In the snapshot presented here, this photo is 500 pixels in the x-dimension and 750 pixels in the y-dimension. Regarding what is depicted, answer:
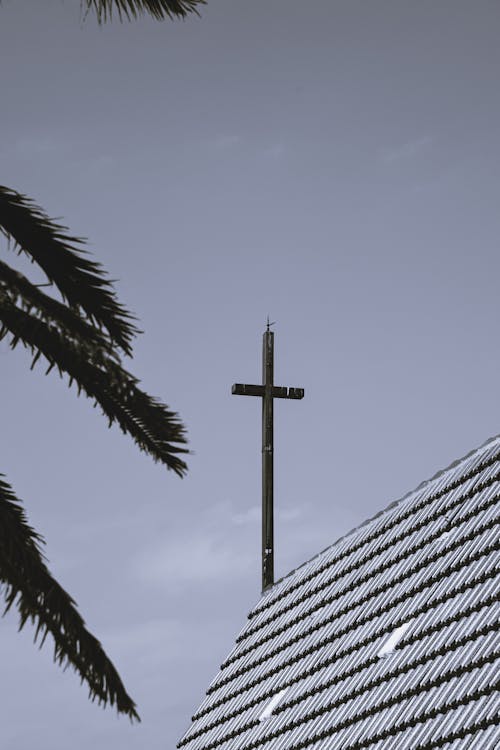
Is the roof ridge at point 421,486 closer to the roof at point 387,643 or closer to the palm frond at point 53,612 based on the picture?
the roof at point 387,643

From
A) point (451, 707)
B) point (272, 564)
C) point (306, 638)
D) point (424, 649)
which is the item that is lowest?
point (451, 707)

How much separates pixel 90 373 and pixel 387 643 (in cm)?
477

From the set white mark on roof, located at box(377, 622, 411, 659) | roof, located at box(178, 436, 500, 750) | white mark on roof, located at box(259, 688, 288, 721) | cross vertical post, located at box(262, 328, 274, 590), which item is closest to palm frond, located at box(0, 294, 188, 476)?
roof, located at box(178, 436, 500, 750)

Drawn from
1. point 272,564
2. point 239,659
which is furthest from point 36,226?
point 272,564

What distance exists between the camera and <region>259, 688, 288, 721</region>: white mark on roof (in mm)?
12070

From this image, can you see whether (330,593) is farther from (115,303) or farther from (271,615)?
(115,303)

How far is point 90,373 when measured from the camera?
271 inches

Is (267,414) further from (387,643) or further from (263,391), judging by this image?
(387,643)

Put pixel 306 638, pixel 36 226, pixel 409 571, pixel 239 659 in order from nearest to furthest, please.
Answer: pixel 36 226 < pixel 409 571 < pixel 306 638 < pixel 239 659

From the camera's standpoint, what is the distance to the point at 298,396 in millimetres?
17703

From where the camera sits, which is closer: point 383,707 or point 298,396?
point 383,707

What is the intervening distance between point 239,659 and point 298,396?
4.55 meters

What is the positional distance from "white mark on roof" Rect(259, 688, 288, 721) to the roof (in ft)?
0.06

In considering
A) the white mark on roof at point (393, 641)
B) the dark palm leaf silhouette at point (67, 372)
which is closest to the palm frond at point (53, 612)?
the dark palm leaf silhouette at point (67, 372)
